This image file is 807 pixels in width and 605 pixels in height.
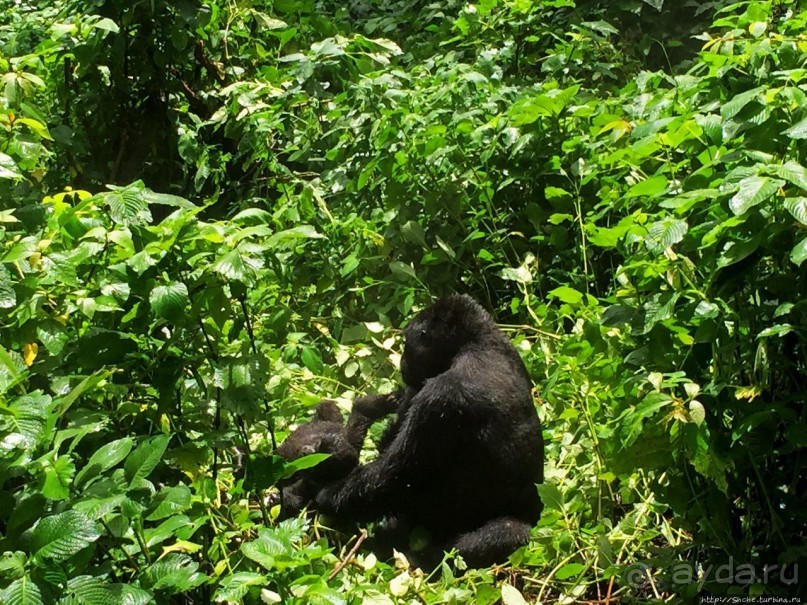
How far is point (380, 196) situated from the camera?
420 cm

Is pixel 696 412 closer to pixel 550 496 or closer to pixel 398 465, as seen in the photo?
pixel 550 496

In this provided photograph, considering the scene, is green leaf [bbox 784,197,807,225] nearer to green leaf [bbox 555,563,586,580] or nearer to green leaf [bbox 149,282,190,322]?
green leaf [bbox 555,563,586,580]

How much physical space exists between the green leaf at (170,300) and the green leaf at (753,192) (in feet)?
3.62

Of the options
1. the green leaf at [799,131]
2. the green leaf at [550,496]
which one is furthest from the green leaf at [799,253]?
the green leaf at [550,496]

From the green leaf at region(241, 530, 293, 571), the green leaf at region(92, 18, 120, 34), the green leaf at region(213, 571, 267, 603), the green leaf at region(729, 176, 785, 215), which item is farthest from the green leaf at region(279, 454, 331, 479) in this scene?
the green leaf at region(92, 18, 120, 34)

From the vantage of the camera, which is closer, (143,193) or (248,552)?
(248,552)

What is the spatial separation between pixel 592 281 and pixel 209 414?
184 cm

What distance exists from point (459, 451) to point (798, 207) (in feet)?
4.33

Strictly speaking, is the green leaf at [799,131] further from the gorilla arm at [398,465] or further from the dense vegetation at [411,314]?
the gorilla arm at [398,465]

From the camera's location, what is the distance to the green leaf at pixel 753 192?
1663 mm

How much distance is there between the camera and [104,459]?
1718 millimetres

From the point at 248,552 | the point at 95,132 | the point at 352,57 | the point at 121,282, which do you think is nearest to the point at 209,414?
the point at 121,282

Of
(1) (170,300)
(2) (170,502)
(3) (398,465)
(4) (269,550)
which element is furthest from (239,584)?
(3) (398,465)

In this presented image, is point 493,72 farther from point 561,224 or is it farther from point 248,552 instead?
point 248,552
